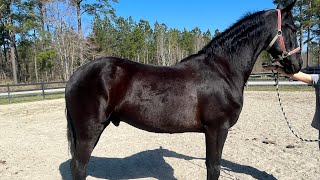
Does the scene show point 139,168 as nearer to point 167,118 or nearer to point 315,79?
point 167,118

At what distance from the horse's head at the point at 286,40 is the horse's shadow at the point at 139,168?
179cm

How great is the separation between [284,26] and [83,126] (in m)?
2.49

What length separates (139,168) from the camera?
438 centimetres

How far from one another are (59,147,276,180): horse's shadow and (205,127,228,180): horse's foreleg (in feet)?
3.54

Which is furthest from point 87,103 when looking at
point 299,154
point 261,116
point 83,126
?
point 261,116

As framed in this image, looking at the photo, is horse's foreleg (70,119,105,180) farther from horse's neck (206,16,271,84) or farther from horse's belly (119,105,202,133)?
horse's neck (206,16,271,84)

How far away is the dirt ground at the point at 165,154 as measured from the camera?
408cm

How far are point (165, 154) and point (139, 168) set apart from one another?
0.77 meters

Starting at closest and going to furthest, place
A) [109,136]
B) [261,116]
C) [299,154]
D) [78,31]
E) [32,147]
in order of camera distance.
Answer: [299,154] < [32,147] < [109,136] < [261,116] < [78,31]

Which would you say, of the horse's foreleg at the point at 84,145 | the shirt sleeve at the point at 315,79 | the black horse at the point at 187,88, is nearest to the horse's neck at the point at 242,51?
the black horse at the point at 187,88

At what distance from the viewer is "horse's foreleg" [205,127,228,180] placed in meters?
2.95

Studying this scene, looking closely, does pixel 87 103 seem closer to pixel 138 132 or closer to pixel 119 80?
pixel 119 80

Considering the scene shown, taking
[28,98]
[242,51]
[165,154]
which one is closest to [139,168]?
[165,154]

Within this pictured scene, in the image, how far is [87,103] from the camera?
118 inches
